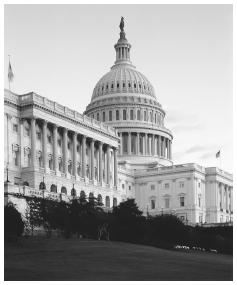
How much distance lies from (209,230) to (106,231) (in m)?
34.6

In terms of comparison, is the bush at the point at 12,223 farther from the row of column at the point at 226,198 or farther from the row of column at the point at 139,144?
the row of column at the point at 139,144

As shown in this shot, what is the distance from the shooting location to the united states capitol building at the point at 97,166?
115m

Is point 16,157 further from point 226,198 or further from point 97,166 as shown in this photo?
point 226,198

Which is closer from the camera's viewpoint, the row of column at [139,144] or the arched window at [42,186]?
the arched window at [42,186]

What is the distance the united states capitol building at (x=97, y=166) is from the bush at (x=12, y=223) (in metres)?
10.2

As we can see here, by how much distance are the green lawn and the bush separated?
230 centimetres


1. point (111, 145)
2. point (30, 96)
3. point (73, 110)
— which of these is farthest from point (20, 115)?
point (111, 145)

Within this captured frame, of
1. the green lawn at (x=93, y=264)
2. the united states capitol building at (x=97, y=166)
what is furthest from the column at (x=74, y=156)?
the green lawn at (x=93, y=264)

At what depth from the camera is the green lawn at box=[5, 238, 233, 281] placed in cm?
4716

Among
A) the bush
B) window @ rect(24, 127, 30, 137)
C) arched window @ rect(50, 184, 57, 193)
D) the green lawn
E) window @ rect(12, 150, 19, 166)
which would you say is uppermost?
window @ rect(24, 127, 30, 137)

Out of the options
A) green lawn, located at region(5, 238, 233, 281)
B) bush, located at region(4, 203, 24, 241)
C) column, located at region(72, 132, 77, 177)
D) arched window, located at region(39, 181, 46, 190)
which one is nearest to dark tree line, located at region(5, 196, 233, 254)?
bush, located at region(4, 203, 24, 241)

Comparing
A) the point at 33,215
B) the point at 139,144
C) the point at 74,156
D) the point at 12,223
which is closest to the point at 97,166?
the point at 74,156

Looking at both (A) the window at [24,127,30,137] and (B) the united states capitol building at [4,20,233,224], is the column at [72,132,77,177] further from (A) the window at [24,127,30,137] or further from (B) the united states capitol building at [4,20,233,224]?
(A) the window at [24,127,30,137]

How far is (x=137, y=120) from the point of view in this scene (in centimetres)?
19962
